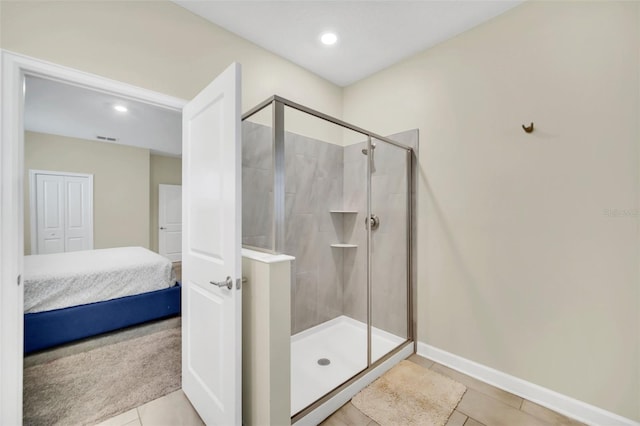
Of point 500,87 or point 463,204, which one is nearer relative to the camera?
point 500,87

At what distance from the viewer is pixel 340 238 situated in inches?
115

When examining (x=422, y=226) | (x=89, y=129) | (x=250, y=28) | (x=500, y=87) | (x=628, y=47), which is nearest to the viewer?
(x=628, y=47)

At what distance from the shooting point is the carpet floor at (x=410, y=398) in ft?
5.25

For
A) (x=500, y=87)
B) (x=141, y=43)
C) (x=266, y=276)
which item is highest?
(x=141, y=43)

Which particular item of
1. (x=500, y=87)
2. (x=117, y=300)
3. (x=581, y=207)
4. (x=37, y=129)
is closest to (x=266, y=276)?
(x=581, y=207)

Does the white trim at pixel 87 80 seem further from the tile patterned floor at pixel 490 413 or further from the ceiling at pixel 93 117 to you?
the tile patterned floor at pixel 490 413

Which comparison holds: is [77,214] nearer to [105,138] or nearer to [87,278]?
[105,138]

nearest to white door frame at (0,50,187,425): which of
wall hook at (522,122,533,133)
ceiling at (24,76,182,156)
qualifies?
ceiling at (24,76,182,156)

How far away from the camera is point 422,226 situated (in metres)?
2.34

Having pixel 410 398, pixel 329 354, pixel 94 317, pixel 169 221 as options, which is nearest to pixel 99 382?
pixel 94 317

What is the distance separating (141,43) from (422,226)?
8.17ft

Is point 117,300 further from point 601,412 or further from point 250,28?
point 601,412

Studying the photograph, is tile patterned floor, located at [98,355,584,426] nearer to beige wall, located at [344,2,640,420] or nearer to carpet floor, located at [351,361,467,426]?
carpet floor, located at [351,361,467,426]

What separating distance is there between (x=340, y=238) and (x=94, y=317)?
2679mm
